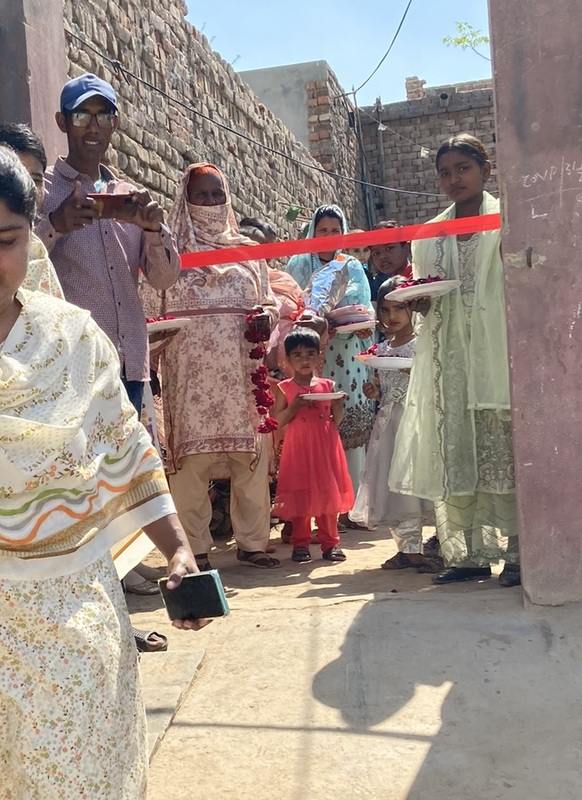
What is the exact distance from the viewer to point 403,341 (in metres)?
5.16

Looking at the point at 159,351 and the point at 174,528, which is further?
the point at 159,351

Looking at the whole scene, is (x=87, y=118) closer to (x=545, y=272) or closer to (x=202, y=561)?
(x=545, y=272)

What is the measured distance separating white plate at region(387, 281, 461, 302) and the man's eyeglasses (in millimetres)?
1440

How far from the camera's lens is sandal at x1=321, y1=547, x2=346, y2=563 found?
494 cm

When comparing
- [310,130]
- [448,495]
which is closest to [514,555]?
[448,495]

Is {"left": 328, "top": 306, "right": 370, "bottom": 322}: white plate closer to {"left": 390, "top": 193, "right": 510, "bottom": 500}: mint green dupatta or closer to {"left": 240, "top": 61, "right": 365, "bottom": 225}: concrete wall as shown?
{"left": 390, "top": 193, "right": 510, "bottom": 500}: mint green dupatta

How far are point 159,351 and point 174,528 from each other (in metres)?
2.91

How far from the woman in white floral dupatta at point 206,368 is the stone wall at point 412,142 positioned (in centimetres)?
1421

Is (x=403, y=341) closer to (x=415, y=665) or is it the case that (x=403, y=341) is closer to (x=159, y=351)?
(x=159, y=351)

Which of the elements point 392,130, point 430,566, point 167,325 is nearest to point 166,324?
point 167,325

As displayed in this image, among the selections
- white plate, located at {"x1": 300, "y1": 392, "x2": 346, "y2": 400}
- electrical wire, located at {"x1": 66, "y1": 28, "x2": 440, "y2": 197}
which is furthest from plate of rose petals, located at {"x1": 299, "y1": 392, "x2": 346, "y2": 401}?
electrical wire, located at {"x1": 66, "y1": 28, "x2": 440, "y2": 197}

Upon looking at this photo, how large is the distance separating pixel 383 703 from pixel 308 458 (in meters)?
2.33

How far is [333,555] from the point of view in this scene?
4.94 meters

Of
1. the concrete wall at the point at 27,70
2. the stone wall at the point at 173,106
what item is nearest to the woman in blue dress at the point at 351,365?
the stone wall at the point at 173,106
